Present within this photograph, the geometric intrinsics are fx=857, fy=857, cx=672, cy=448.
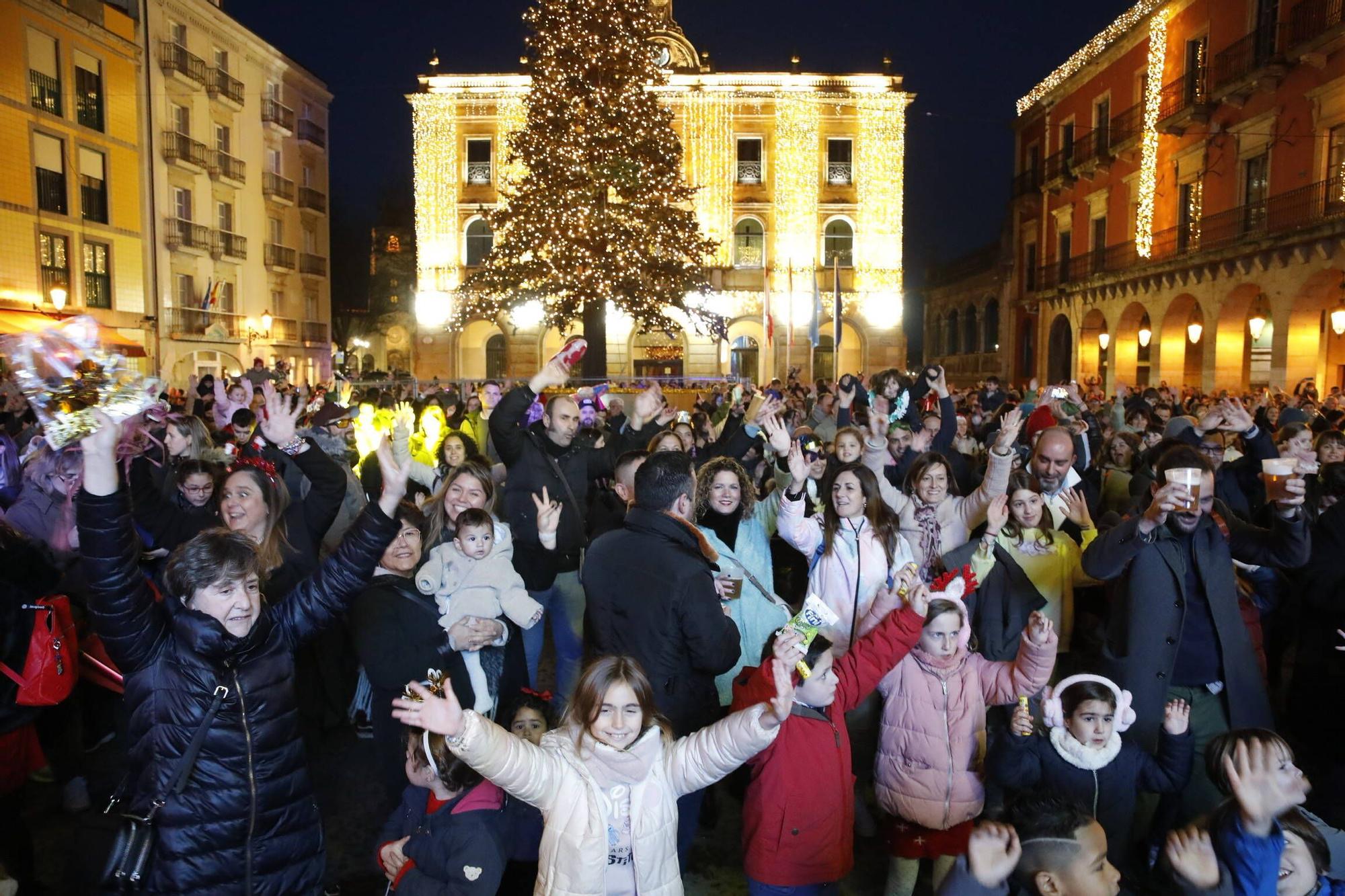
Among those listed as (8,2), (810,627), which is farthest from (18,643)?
(8,2)

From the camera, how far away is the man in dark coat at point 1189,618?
362 centimetres

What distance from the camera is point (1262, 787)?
2496 millimetres

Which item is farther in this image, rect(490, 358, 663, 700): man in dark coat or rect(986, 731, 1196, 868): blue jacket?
rect(490, 358, 663, 700): man in dark coat

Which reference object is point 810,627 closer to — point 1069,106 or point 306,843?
point 306,843

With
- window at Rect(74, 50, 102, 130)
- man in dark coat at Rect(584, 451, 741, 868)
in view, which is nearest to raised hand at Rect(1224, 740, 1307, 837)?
man in dark coat at Rect(584, 451, 741, 868)

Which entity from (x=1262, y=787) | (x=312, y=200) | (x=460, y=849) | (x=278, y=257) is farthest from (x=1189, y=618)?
(x=312, y=200)

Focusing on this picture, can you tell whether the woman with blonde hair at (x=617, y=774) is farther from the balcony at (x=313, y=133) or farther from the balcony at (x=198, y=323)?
the balcony at (x=313, y=133)

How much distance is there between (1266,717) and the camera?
12.0 feet

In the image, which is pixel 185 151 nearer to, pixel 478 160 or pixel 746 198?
pixel 478 160

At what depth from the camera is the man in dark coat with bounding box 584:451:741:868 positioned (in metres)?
3.34

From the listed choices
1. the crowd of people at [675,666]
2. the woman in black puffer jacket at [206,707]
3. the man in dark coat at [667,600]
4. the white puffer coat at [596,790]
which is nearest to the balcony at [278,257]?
the crowd of people at [675,666]

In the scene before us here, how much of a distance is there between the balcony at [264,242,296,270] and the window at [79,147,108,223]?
7.84m

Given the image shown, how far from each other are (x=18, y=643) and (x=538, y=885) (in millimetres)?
2105

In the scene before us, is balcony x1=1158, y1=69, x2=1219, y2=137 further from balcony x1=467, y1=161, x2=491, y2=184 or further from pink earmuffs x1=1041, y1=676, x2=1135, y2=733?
balcony x1=467, y1=161, x2=491, y2=184
